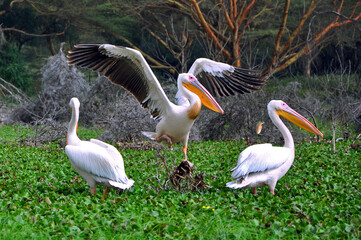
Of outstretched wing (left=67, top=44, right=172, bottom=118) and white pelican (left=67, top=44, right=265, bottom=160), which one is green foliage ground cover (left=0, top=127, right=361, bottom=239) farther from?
outstretched wing (left=67, top=44, right=172, bottom=118)

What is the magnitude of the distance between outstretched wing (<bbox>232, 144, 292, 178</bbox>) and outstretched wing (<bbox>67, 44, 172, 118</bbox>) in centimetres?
210

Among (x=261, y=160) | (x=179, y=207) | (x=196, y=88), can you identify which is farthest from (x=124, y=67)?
(x=179, y=207)

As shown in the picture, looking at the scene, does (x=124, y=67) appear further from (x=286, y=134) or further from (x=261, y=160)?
(x=261, y=160)

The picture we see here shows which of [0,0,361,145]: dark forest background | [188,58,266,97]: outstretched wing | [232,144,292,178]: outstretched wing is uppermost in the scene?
[232,144,292,178]: outstretched wing

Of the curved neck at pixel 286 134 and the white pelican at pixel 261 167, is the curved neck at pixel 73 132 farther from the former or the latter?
the curved neck at pixel 286 134

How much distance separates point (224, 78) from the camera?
7.08 m

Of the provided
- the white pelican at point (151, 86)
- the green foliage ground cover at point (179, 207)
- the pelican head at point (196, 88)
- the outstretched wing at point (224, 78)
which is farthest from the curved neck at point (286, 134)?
the outstretched wing at point (224, 78)

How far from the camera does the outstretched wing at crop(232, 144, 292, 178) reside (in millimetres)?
4195

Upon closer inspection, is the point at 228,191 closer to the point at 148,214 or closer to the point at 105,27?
the point at 148,214

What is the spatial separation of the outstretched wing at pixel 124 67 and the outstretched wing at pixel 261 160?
2.10 metres

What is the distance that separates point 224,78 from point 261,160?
2990mm

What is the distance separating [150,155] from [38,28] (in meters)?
15.5

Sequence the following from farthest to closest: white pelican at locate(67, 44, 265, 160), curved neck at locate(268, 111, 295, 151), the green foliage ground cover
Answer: white pelican at locate(67, 44, 265, 160) → curved neck at locate(268, 111, 295, 151) → the green foliage ground cover

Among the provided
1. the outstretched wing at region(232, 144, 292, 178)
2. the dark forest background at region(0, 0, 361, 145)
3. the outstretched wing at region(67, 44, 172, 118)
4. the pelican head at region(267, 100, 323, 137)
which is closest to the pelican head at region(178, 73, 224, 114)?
the outstretched wing at region(67, 44, 172, 118)
